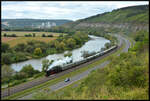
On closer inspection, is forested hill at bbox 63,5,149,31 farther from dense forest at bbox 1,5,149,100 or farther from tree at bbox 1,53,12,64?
tree at bbox 1,53,12,64

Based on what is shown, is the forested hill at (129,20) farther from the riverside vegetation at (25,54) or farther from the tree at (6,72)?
the tree at (6,72)

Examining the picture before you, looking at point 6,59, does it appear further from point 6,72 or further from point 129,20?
point 129,20

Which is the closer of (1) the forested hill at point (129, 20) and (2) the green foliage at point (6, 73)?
(2) the green foliage at point (6, 73)

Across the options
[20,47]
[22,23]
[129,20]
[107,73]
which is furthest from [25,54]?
[129,20]

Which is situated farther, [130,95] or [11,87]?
[11,87]

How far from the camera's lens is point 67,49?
91.0 feet

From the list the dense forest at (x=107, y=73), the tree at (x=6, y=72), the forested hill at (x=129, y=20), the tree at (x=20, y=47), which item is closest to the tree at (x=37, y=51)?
the dense forest at (x=107, y=73)

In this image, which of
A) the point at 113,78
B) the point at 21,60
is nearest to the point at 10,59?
the point at 21,60

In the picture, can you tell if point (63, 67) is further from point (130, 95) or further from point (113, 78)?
point (130, 95)

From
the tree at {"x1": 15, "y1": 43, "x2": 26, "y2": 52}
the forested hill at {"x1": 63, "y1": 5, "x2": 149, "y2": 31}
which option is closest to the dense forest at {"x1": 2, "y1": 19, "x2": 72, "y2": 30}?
the tree at {"x1": 15, "y1": 43, "x2": 26, "y2": 52}

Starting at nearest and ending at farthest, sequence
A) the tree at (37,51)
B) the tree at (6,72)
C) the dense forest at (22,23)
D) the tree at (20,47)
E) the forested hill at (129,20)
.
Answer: the dense forest at (22,23) < the tree at (6,72) < the tree at (37,51) < the tree at (20,47) < the forested hill at (129,20)

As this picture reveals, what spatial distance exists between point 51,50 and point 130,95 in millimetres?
21819

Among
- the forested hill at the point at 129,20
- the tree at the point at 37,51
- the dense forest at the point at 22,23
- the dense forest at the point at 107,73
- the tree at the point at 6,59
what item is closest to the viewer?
the dense forest at the point at 107,73

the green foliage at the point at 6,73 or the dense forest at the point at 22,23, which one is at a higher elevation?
the dense forest at the point at 22,23
